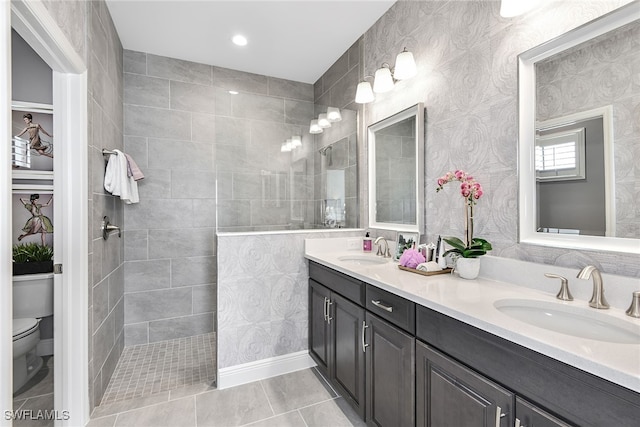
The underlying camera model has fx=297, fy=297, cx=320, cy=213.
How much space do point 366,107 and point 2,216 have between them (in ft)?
7.49

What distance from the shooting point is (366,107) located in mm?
2502

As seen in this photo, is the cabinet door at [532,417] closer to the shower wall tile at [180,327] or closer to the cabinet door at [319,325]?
the cabinet door at [319,325]

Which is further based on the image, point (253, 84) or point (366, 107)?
point (253, 84)

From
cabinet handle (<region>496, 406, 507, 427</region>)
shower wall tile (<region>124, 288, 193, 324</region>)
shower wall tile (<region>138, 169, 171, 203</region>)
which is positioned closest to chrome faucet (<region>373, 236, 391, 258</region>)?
cabinet handle (<region>496, 406, 507, 427</region>)

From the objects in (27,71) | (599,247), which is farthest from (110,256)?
(599,247)

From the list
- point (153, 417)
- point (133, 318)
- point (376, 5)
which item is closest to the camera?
point (153, 417)

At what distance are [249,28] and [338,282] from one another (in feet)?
7.04

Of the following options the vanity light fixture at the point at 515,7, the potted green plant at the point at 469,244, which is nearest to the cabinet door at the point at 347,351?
the potted green plant at the point at 469,244

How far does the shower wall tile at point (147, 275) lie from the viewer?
2746mm

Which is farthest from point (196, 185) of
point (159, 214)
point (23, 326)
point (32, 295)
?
point (23, 326)

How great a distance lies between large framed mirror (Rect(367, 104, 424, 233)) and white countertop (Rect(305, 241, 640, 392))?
43 centimetres

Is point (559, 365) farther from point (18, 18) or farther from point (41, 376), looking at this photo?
point (41, 376)

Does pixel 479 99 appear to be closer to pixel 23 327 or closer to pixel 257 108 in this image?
pixel 257 108

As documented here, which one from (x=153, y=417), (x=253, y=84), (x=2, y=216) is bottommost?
(x=153, y=417)
